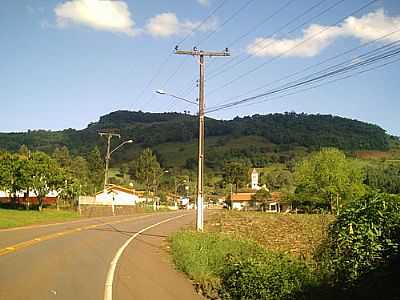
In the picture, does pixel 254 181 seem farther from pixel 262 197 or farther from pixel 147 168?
pixel 147 168

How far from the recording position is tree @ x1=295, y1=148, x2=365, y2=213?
7775 centimetres

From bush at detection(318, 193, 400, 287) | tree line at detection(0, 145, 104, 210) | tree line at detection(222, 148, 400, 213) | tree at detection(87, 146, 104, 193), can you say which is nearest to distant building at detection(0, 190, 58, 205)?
tree line at detection(0, 145, 104, 210)

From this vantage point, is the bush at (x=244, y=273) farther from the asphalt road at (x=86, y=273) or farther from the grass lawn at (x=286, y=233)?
the grass lawn at (x=286, y=233)

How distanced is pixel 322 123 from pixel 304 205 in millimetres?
111272

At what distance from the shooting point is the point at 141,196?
111 metres

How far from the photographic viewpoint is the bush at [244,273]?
8656mm

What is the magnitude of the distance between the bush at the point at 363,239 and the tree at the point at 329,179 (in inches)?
2758

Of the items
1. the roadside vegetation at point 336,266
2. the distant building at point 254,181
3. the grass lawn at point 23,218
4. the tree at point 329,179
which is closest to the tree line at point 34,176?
the grass lawn at point 23,218

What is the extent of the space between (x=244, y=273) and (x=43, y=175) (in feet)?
163

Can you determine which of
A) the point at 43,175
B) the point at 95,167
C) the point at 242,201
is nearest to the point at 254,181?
the point at 242,201

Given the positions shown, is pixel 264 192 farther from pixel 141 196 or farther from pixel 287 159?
pixel 287 159

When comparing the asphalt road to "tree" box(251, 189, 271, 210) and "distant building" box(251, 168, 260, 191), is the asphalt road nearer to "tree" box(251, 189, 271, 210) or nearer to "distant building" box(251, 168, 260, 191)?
"tree" box(251, 189, 271, 210)

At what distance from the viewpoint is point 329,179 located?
79125 mm

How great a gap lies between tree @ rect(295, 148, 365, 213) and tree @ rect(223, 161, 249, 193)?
31.0 metres
